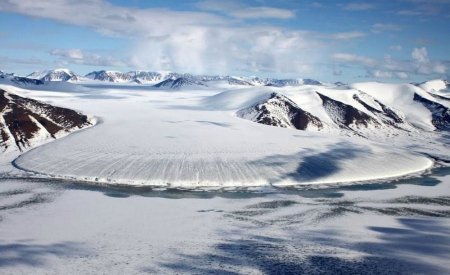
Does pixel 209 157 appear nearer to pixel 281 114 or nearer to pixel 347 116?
pixel 281 114

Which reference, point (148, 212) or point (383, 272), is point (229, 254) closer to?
point (383, 272)

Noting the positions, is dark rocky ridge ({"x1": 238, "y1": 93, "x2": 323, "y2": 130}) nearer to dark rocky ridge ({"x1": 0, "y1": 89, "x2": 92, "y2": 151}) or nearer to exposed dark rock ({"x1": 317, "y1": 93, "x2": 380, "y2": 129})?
exposed dark rock ({"x1": 317, "y1": 93, "x2": 380, "y2": 129})

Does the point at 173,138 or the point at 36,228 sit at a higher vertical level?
the point at 173,138

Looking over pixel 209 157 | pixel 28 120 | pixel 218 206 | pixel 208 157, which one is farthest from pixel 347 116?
pixel 218 206

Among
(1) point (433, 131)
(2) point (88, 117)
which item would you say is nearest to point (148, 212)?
(2) point (88, 117)

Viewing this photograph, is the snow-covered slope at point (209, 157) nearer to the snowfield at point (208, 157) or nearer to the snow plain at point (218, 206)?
the snowfield at point (208, 157)

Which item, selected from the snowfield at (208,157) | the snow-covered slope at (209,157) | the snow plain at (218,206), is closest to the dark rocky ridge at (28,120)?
the snowfield at (208,157)

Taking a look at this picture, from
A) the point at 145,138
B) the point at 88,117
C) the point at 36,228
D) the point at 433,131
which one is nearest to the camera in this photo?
the point at 36,228

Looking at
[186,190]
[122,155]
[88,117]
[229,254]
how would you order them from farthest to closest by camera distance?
[88,117] → [122,155] → [186,190] → [229,254]
